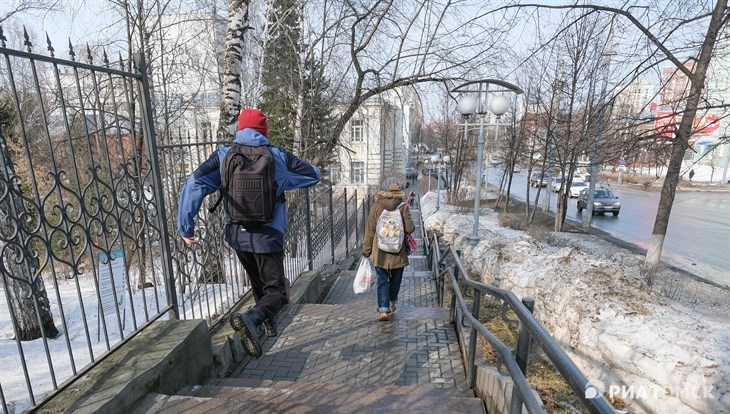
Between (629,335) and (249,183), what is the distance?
13.7 ft

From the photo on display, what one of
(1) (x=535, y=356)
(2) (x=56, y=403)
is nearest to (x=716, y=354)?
(1) (x=535, y=356)

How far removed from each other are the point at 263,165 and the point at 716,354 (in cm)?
431

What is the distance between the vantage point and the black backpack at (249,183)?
2510 mm

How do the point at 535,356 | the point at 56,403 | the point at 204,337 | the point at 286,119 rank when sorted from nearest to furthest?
1. the point at 56,403
2. the point at 204,337
3. the point at 535,356
4. the point at 286,119

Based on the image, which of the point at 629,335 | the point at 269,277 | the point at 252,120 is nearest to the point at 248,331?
the point at 269,277

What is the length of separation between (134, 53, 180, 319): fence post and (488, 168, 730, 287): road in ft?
41.8

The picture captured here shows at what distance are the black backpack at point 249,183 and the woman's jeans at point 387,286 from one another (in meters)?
2.01

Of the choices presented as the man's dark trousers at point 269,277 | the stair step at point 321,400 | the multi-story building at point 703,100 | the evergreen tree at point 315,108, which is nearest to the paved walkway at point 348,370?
the stair step at point 321,400

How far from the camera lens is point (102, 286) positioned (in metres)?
2.40

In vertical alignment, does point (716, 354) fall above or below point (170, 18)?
below

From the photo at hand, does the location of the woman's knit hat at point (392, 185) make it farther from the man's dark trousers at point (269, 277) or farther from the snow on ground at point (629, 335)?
the snow on ground at point (629, 335)

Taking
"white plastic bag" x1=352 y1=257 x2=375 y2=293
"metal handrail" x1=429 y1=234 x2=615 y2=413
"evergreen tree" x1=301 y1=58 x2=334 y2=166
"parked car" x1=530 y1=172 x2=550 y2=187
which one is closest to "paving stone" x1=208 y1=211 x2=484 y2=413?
"white plastic bag" x1=352 y1=257 x2=375 y2=293

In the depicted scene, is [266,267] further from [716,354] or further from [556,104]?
[556,104]

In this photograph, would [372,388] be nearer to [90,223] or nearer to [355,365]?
[355,365]
